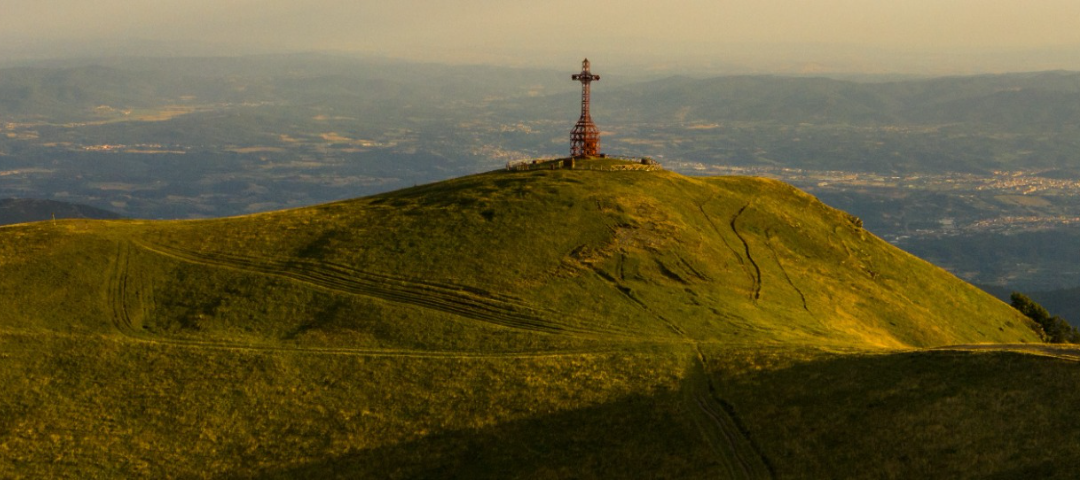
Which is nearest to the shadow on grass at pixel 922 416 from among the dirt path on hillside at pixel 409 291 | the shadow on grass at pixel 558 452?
the shadow on grass at pixel 558 452

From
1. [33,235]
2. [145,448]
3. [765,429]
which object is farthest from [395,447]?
[33,235]

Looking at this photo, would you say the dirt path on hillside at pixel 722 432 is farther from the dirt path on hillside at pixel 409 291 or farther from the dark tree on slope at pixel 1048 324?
the dark tree on slope at pixel 1048 324

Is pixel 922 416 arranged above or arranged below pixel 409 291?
above

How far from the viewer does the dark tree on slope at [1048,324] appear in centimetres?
11044

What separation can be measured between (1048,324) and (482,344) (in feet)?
322

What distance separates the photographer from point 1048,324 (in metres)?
115

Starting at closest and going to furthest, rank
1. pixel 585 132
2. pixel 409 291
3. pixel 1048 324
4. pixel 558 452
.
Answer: pixel 558 452 < pixel 409 291 < pixel 1048 324 < pixel 585 132

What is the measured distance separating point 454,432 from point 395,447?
463 cm

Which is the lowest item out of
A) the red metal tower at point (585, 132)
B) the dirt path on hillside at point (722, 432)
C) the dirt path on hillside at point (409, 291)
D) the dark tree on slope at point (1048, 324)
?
the dark tree on slope at point (1048, 324)

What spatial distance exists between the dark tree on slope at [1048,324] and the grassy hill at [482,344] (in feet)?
16.7

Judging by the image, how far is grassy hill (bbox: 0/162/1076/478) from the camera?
5253 cm

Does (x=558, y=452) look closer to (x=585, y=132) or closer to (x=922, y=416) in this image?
(x=922, y=416)

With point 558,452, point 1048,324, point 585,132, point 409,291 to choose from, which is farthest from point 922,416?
point 585,132

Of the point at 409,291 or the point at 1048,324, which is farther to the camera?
the point at 1048,324
